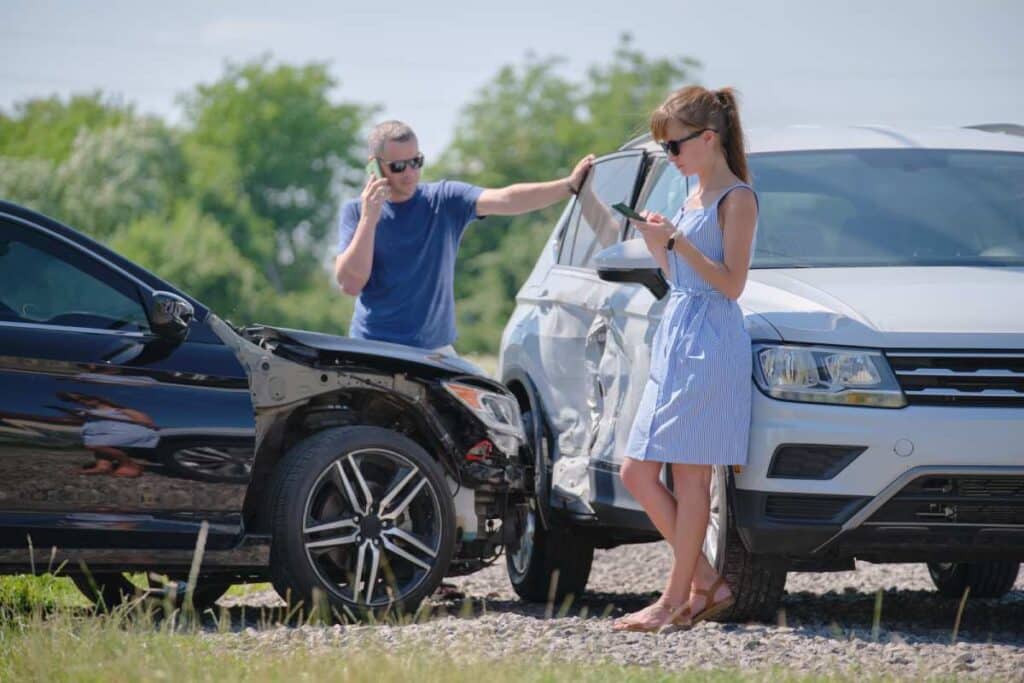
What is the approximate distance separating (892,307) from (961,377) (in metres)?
0.36

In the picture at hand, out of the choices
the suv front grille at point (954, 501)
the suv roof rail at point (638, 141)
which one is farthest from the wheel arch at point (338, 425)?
the suv front grille at point (954, 501)

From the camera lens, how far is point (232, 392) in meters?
6.78

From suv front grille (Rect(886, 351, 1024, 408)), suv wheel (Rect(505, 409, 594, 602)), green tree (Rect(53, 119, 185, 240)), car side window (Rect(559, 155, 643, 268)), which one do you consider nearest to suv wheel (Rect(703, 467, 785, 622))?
suv front grille (Rect(886, 351, 1024, 408))

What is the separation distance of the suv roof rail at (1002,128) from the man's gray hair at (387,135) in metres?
2.82

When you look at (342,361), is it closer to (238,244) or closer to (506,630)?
(506,630)

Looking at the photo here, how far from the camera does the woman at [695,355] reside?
6.27 meters

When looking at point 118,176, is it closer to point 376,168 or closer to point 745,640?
point 376,168

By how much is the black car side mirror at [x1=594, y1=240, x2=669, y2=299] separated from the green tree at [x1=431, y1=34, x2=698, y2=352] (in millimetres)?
76248

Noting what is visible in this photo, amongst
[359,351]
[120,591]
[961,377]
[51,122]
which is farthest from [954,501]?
[51,122]

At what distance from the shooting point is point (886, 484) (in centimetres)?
611

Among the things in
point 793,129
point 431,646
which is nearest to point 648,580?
point 793,129

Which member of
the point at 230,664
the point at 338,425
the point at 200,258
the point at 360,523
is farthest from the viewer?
the point at 200,258

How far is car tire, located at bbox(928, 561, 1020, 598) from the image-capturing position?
862cm

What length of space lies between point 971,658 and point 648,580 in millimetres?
4334
